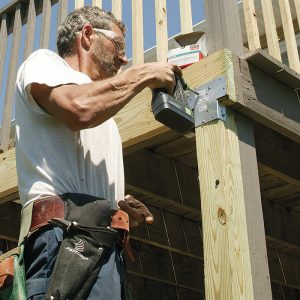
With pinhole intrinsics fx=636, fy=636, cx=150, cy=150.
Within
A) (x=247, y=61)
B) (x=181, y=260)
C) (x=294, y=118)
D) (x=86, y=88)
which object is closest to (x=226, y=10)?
(x=247, y=61)

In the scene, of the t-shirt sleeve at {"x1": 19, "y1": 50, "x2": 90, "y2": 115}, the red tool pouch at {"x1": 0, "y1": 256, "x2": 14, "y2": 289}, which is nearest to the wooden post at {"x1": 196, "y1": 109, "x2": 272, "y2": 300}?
the t-shirt sleeve at {"x1": 19, "y1": 50, "x2": 90, "y2": 115}

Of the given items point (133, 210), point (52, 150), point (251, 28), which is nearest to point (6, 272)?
point (52, 150)

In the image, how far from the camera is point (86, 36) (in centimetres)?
284

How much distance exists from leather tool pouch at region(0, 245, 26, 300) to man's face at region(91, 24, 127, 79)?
3.03 feet

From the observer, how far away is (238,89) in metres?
3.00

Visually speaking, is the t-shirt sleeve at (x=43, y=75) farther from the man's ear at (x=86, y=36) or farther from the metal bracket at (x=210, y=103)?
the metal bracket at (x=210, y=103)

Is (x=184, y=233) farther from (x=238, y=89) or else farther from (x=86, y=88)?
(x=86, y=88)

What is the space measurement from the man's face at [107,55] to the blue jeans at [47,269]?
2.86 feet

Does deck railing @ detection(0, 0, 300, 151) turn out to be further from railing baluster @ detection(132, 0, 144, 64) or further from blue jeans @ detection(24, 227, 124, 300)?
blue jeans @ detection(24, 227, 124, 300)

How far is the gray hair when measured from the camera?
2.85 m

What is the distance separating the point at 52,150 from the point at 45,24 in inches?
88.1

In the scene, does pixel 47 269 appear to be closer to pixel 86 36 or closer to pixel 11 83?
pixel 86 36

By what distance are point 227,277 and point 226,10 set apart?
54.5 inches

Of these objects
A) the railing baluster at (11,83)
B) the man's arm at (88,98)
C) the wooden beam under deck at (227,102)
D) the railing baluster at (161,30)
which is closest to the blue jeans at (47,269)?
the man's arm at (88,98)
